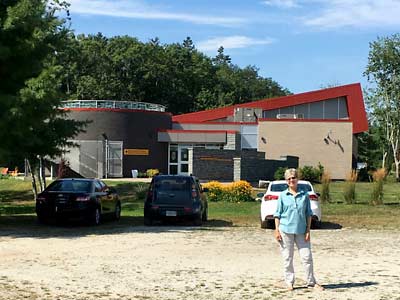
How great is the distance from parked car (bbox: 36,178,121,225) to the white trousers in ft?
36.0

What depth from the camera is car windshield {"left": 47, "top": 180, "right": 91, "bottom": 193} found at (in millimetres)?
20094

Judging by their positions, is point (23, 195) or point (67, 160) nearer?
point (23, 195)

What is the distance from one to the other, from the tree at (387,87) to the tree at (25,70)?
42.8m

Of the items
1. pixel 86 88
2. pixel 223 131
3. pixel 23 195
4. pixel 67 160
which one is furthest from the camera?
pixel 86 88

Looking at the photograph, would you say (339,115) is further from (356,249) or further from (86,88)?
(356,249)

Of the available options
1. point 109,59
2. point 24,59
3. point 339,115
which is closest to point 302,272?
point 24,59

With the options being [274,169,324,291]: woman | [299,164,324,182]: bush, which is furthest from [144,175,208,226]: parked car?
[299,164,324,182]: bush

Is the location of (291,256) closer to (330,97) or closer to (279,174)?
(279,174)

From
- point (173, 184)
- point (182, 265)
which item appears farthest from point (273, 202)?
point (182, 265)

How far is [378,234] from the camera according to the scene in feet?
59.4

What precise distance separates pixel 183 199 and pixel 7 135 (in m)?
5.32

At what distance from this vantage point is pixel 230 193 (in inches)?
1092

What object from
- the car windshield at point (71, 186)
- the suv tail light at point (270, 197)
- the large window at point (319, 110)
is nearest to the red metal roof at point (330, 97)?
the large window at point (319, 110)

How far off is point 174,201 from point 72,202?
9.66ft
